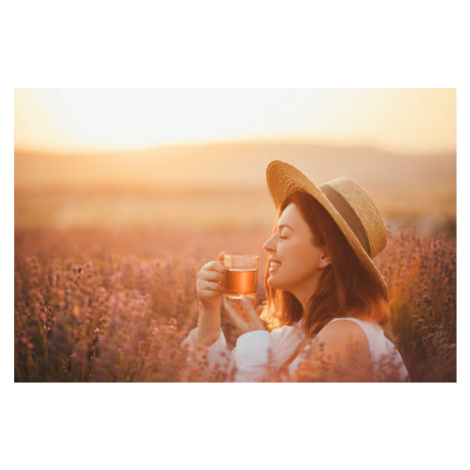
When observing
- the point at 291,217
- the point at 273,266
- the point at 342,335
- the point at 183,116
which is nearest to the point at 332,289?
the point at 342,335

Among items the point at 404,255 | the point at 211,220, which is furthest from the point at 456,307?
the point at 211,220

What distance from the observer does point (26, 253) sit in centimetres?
428

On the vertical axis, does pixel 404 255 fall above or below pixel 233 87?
below

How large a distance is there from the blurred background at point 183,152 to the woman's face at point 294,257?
6.1 inches

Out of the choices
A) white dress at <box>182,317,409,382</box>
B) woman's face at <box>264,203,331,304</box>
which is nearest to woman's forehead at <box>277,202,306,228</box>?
woman's face at <box>264,203,331,304</box>

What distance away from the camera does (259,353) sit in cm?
421

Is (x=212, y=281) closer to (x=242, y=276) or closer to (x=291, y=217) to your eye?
(x=242, y=276)

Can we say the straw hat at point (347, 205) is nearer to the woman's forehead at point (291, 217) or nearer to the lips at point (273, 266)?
the woman's forehead at point (291, 217)

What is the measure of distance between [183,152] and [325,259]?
1127 millimetres

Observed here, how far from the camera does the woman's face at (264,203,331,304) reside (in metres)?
4.08

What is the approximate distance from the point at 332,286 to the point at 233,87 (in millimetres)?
1402

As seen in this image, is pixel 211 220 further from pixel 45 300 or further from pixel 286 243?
pixel 45 300

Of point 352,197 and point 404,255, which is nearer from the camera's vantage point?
point 352,197

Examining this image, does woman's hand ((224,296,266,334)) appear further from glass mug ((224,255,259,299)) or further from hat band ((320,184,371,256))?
hat band ((320,184,371,256))
